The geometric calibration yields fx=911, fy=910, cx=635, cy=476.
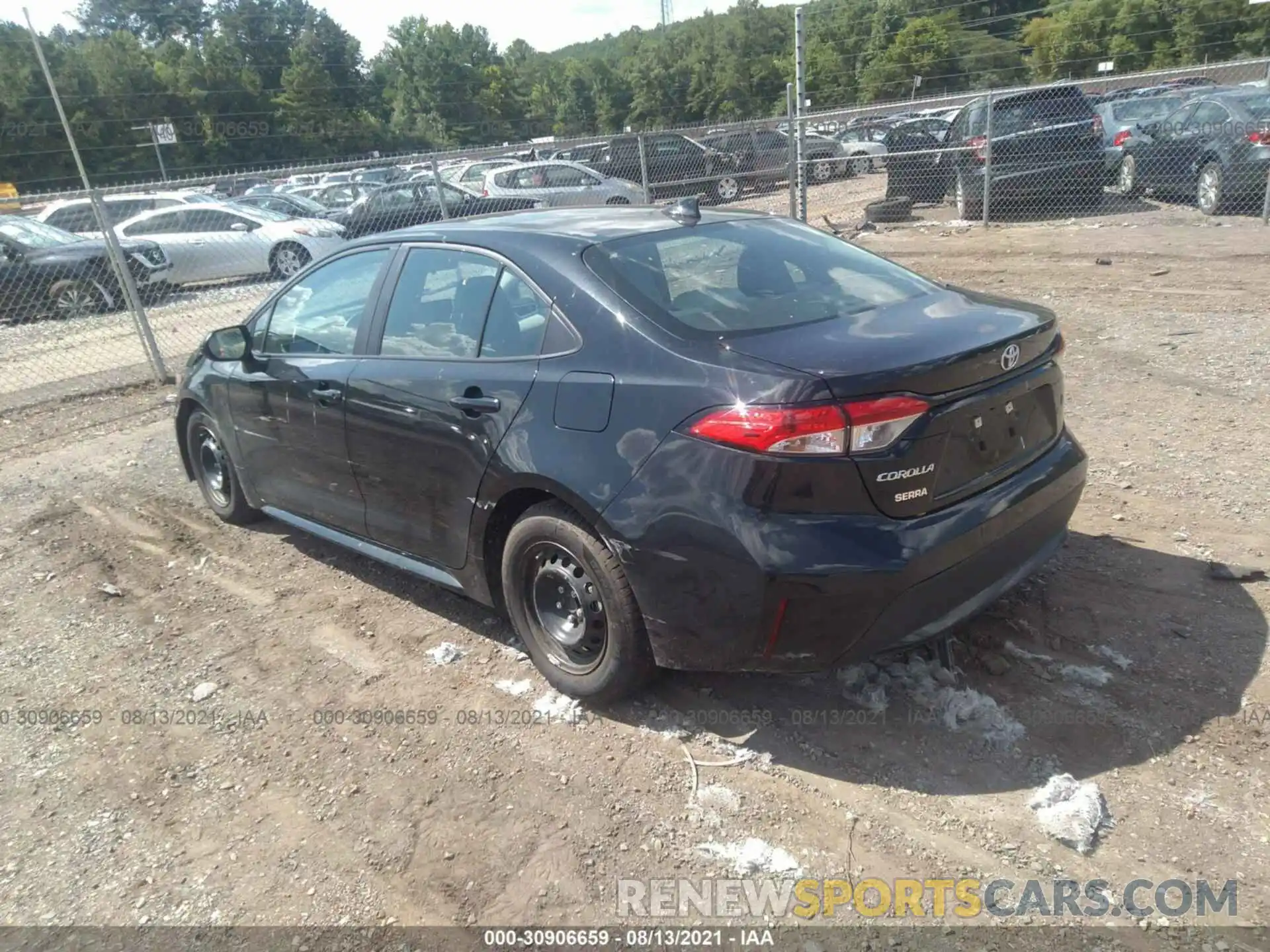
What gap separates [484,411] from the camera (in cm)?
326

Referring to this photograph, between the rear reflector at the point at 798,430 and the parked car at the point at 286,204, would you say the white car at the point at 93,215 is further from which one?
the rear reflector at the point at 798,430

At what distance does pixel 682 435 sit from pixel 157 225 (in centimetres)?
1580

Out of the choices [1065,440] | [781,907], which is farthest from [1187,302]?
[781,907]

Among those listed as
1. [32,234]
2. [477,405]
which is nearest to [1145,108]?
[477,405]

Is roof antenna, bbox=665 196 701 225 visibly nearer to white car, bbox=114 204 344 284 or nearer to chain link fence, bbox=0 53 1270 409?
chain link fence, bbox=0 53 1270 409

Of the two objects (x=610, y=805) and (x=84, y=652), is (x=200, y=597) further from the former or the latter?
(x=610, y=805)

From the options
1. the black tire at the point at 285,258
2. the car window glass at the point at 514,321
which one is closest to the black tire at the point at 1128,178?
the black tire at the point at 285,258

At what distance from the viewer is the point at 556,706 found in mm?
3363

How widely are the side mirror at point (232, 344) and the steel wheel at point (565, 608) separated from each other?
7.08 ft

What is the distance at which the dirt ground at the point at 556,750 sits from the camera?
8.42ft

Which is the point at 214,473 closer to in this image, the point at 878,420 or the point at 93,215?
the point at 878,420

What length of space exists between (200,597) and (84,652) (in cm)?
57

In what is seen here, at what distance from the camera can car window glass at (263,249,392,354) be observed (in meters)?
3.98

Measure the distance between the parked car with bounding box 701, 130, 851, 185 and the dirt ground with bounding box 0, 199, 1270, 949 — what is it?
12.9m
